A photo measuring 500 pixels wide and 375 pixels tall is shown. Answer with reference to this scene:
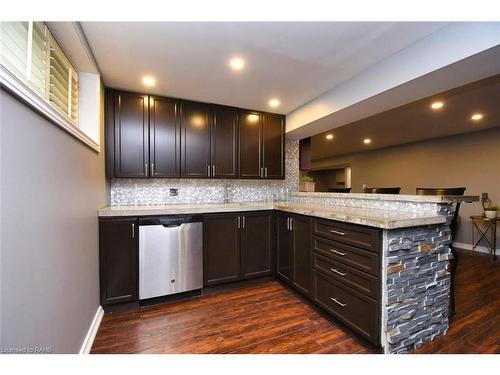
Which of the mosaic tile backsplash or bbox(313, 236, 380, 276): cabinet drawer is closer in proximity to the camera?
bbox(313, 236, 380, 276): cabinet drawer

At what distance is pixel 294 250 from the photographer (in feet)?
8.05

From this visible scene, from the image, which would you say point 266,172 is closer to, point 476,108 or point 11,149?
point 11,149

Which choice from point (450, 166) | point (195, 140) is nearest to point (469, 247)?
point (450, 166)

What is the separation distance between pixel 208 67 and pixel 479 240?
584 cm

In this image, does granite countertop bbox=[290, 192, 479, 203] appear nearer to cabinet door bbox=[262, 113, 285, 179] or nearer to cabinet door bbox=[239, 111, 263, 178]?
cabinet door bbox=[262, 113, 285, 179]

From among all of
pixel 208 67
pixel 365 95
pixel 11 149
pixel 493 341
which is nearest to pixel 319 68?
pixel 365 95

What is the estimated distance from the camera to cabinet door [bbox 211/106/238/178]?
2.95m

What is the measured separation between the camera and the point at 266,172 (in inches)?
129

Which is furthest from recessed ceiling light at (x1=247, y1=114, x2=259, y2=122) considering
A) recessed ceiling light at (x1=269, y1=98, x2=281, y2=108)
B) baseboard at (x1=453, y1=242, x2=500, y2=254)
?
baseboard at (x1=453, y1=242, x2=500, y2=254)

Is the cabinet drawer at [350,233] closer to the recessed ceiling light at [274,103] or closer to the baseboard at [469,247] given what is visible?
the recessed ceiling light at [274,103]

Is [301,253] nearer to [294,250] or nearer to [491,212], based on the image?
[294,250]

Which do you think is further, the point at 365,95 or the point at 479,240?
the point at 479,240

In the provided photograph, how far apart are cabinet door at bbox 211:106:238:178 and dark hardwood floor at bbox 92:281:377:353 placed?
60.9 inches

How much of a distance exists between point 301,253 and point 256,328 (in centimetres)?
83
